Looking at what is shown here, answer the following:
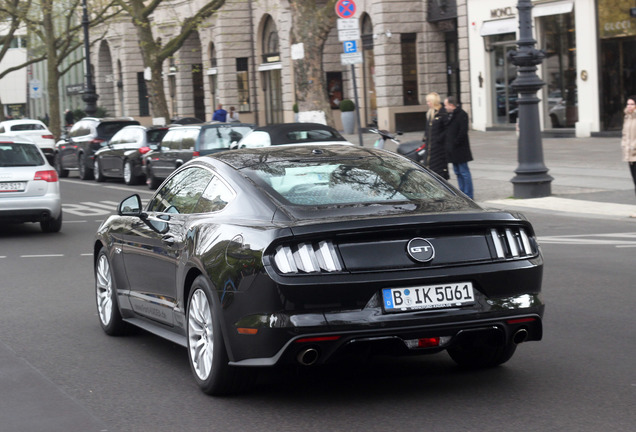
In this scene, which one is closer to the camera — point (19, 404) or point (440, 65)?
point (19, 404)

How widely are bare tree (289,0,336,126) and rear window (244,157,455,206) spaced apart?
1971 centimetres

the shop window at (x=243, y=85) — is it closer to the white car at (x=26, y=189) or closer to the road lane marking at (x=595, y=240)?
the white car at (x=26, y=189)

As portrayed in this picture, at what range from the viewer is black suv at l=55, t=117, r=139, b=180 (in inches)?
1271

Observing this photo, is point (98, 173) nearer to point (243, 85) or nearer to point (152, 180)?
point (152, 180)

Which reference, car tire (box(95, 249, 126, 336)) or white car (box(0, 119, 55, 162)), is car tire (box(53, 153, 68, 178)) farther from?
car tire (box(95, 249, 126, 336))

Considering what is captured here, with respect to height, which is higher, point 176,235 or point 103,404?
point 176,235

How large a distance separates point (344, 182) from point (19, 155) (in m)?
11.8

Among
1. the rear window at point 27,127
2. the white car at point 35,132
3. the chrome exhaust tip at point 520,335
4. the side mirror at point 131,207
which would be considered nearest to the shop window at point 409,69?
the white car at point 35,132

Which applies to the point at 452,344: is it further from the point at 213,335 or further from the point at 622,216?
the point at 622,216

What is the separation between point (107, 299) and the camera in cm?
873

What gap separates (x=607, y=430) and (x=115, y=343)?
4072mm

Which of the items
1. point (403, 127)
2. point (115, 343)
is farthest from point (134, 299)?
point (403, 127)

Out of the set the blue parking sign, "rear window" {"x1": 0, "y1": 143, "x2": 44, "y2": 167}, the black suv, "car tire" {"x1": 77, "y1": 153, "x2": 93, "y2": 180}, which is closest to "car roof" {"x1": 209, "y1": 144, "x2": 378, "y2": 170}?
"rear window" {"x1": 0, "y1": 143, "x2": 44, "y2": 167}

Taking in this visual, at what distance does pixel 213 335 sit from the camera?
6293 mm
